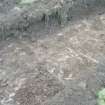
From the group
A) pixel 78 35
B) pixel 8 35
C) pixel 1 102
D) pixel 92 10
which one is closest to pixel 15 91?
pixel 1 102

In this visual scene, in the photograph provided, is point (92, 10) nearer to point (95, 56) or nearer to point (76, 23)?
point (76, 23)

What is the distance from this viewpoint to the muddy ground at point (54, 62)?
3.92 m

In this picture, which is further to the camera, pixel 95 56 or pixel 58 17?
pixel 58 17

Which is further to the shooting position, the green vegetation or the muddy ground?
the muddy ground

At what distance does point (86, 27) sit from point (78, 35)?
354 millimetres

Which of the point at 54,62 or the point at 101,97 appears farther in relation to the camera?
the point at 54,62

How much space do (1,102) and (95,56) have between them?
1793 mm

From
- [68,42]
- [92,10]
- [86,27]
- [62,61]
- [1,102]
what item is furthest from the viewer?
[92,10]

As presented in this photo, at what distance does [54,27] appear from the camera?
216 inches

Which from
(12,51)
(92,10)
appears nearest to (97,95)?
(12,51)

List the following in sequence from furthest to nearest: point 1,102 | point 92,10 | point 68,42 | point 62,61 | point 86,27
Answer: point 92,10, point 86,27, point 68,42, point 62,61, point 1,102

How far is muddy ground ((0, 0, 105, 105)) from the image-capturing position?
12.9 ft

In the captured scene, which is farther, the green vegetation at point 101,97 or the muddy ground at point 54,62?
the muddy ground at point 54,62

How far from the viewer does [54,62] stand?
455 centimetres
